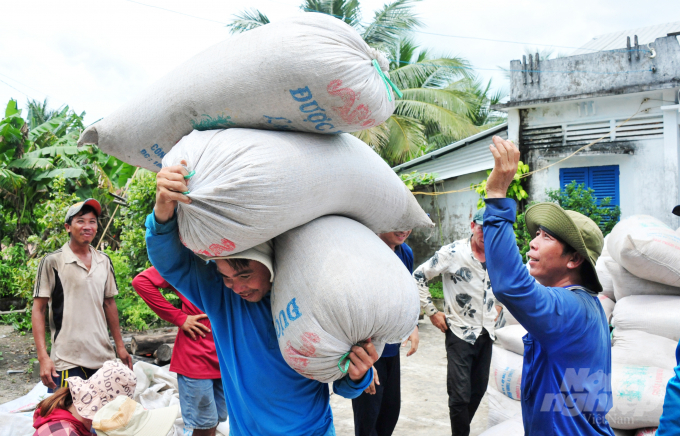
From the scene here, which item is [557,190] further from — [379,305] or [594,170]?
[379,305]

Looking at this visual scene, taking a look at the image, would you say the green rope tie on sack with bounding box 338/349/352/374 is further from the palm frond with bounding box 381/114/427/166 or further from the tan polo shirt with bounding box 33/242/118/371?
the palm frond with bounding box 381/114/427/166

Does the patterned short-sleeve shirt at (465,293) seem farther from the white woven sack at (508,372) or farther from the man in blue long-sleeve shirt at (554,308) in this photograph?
the man in blue long-sleeve shirt at (554,308)

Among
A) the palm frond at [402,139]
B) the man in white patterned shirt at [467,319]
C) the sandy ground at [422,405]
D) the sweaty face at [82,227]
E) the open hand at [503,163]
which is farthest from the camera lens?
the palm frond at [402,139]

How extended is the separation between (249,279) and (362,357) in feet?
1.51

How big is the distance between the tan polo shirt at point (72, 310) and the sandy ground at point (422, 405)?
1.94 meters

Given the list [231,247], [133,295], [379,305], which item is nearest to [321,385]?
[379,305]

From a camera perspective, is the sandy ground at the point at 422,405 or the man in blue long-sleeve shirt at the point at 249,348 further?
the sandy ground at the point at 422,405

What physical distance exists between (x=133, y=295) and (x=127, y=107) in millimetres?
4759

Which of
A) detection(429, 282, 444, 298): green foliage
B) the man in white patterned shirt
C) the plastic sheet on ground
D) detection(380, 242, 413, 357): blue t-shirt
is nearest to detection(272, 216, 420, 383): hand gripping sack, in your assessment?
detection(380, 242, 413, 357): blue t-shirt

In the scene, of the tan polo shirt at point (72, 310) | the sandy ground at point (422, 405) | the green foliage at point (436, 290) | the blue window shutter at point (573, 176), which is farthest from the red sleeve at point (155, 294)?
the blue window shutter at point (573, 176)

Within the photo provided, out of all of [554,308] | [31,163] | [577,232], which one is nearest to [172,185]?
[554,308]

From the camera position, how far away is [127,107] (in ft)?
5.87

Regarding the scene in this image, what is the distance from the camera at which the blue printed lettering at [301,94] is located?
145 centimetres

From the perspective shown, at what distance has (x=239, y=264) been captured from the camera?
1.66 meters
